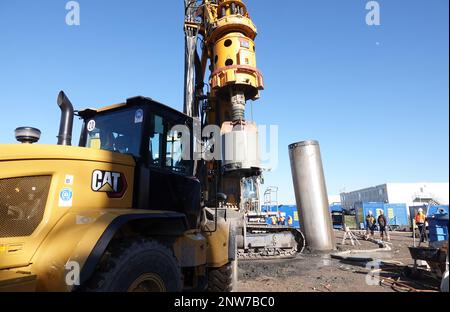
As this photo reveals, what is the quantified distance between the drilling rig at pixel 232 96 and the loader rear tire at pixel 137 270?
5303 mm

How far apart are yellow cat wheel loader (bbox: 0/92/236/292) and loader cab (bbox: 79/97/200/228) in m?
0.01

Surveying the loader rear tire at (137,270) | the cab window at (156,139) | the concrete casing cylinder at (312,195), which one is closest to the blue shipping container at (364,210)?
the concrete casing cylinder at (312,195)

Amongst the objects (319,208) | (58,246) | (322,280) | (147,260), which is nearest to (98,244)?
(58,246)

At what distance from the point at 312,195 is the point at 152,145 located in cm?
919

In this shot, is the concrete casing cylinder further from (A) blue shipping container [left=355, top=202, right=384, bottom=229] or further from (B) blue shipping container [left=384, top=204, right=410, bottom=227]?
(B) blue shipping container [left=384, top=204, right=410, bottom=227]

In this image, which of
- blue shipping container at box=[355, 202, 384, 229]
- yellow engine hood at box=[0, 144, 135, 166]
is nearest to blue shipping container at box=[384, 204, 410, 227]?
blue shipping container at box=[355, 202, 384, 229]

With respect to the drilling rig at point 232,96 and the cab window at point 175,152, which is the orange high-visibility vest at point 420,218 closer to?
the drilling rig at point 232,96

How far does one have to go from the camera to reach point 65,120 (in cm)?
434

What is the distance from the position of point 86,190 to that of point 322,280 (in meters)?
5.96

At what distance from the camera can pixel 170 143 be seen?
4.90 meters

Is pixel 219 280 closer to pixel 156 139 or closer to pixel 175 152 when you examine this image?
pixel 175 152

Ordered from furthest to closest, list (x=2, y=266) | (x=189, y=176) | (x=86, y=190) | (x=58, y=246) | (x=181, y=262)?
1. (x=189, y=176)
2. (x=181, y=262)
3. (x=86, y=190)
4. (x=58, y=246)
5. (x=2, y=266)

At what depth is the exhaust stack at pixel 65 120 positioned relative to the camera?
4.26 metres
